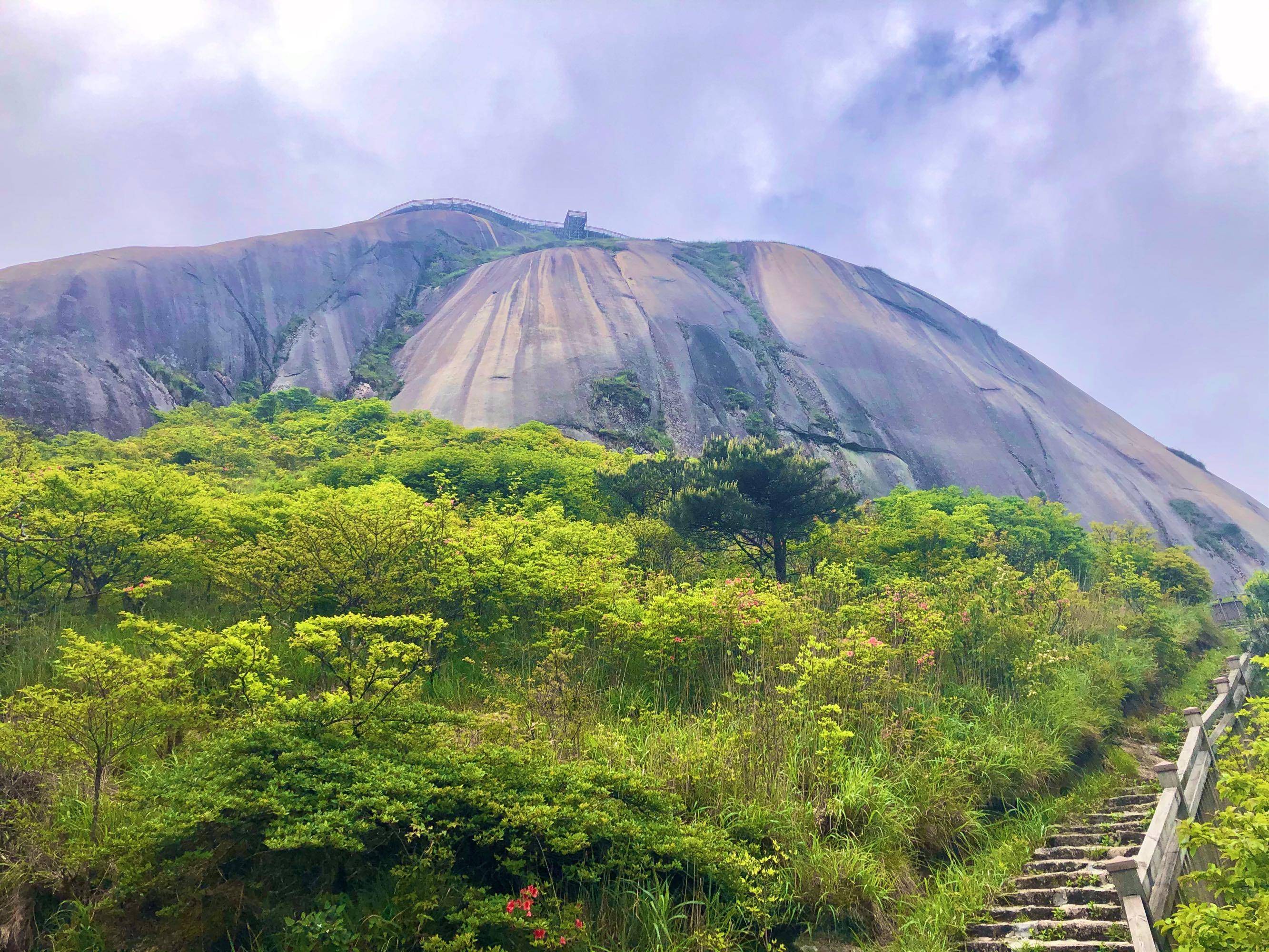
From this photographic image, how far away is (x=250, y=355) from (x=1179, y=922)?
32202mm

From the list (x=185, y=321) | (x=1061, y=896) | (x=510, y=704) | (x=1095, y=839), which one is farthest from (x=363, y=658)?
(x=185, y=321)

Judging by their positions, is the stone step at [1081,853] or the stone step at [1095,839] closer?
the stone step at [1081,853]

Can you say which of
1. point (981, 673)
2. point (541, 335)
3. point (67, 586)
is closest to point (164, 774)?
point (67, 586)

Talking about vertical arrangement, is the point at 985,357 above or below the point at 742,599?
above

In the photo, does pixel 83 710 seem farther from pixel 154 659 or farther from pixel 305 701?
pixel 305 701

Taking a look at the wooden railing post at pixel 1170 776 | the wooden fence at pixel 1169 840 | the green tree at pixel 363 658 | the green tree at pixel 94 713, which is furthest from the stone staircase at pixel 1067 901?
the green tree at pixel 94 713

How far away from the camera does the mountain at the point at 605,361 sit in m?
24.2

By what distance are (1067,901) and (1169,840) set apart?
0.86 m

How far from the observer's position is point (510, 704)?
5973 mm

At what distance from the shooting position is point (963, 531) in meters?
15.2

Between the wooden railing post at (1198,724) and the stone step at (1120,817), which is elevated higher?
the wooden railing post at (1198,724)

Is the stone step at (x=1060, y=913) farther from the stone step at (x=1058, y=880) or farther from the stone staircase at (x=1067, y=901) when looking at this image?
the stone step at (x=1058, y=880)

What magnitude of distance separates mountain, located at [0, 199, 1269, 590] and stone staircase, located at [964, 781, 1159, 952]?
18868 mm

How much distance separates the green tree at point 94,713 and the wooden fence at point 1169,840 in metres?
6.25
